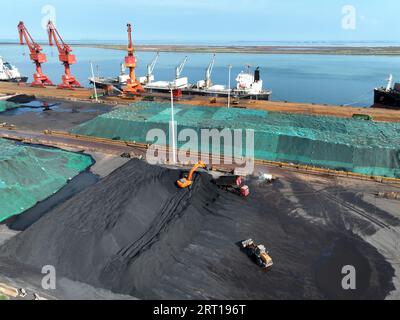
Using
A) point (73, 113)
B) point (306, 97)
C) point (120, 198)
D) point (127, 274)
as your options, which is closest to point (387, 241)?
point (127, 274)

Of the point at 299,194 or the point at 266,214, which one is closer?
the point at 266,214

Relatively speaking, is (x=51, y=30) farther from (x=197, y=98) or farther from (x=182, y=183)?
(x=182, y=183)

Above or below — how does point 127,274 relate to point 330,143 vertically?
below

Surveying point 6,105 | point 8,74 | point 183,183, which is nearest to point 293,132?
point 183,183

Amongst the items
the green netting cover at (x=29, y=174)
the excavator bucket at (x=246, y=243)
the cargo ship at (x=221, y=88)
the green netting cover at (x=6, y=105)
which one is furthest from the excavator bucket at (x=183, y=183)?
the green netting cover at (x=6, y=105)

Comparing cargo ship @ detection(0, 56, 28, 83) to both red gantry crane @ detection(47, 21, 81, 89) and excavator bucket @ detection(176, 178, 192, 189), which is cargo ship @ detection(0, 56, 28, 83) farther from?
excavator bucket @ detection(176, 178, 192, 189)

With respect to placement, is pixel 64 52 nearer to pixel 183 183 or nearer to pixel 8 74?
pixel 8 74
